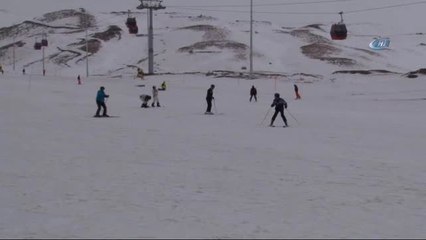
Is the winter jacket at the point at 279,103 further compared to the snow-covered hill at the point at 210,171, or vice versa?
the winter jacket at the point at 279,103

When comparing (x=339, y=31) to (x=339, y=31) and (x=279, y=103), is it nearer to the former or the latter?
(x=339, y=31)

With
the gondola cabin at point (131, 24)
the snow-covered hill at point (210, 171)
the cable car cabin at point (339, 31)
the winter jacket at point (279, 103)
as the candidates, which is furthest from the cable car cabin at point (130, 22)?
the winter jacket at point (279, 103)

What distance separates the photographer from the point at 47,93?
48.4m

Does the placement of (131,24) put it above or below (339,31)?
above

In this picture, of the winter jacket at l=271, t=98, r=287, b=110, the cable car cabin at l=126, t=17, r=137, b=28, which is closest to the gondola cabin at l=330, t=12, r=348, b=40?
the winter jacket at l=271, t=98, r=287, b=110

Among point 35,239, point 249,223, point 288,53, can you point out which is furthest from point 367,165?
point 288,53

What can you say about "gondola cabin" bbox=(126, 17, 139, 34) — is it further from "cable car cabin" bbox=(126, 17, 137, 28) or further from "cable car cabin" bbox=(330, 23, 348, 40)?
"cable car cabin" bbox=(330, 23, 348, 40)

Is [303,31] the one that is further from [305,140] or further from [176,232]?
[176,232]

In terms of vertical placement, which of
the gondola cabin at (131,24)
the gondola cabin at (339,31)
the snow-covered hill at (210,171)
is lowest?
the snow-covered hill at (210,171)

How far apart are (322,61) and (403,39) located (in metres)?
53.4

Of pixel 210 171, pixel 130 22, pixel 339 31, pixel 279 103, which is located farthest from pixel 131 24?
pixel 210 171

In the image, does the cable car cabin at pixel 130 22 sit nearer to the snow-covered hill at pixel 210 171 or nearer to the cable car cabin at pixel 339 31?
the snow-covered hill at pixel 210 171

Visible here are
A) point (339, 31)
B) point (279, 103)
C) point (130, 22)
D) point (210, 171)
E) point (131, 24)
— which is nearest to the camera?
point (210, 171)

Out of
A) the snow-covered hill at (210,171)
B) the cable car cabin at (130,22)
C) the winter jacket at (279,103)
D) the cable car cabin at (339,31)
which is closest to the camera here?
the snow-covered hill at (210,171)
